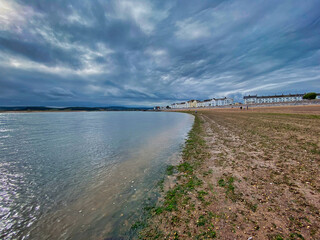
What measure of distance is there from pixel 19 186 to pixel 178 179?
25.7ft

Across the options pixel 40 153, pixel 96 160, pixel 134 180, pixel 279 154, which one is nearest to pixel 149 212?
pixel 134 180

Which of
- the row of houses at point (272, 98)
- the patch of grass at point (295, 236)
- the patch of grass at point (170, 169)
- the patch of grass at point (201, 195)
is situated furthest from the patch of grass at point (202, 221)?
the row of houses at point (272, 98)

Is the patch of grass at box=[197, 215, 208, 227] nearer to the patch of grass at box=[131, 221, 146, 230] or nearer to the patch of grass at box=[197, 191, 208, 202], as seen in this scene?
the patch of grass at box=[197, 191, 208, 202]

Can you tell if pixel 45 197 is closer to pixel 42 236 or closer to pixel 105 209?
pixel 42 236

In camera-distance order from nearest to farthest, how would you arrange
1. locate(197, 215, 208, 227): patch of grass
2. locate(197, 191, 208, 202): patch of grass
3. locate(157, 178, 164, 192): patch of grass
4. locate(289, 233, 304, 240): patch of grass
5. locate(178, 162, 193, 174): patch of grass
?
locate(289, 233, 304, 240): patch of grass < locate(197, 215, 208, 227): patch of grass < locate(197, 191, 208, 202): patch of grass < locate(157, 178, 164, 192): patch of grass < locate(178, 162, 193, 174): patch of grass

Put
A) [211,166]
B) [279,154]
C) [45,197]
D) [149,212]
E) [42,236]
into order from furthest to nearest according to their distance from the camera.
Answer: [279,154], [211,166], [45,197], [149,212], [42,236]

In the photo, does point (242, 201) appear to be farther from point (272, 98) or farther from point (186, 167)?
point (272, 98)

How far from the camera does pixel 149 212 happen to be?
15.1 ft

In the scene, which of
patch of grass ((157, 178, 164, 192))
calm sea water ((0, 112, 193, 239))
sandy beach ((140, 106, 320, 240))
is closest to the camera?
sandy beach ((140, 106, 320, 240))

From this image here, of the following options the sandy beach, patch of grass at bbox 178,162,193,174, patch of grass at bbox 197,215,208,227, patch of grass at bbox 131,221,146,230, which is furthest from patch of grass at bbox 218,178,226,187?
patch of grass at bbox 131,221,146,230

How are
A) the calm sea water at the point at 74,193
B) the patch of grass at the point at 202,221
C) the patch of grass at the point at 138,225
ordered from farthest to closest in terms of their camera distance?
1. the calm sea water at the point at 74,193
2. the patch of grass at the point at 138,225
3. the patch of grass at the point at 202,221

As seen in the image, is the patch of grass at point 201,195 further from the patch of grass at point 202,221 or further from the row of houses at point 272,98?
the row of houses at point 272,98

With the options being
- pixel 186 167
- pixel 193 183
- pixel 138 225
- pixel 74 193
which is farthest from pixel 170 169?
pixel 74 193

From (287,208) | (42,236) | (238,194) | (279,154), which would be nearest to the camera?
(42,236)
